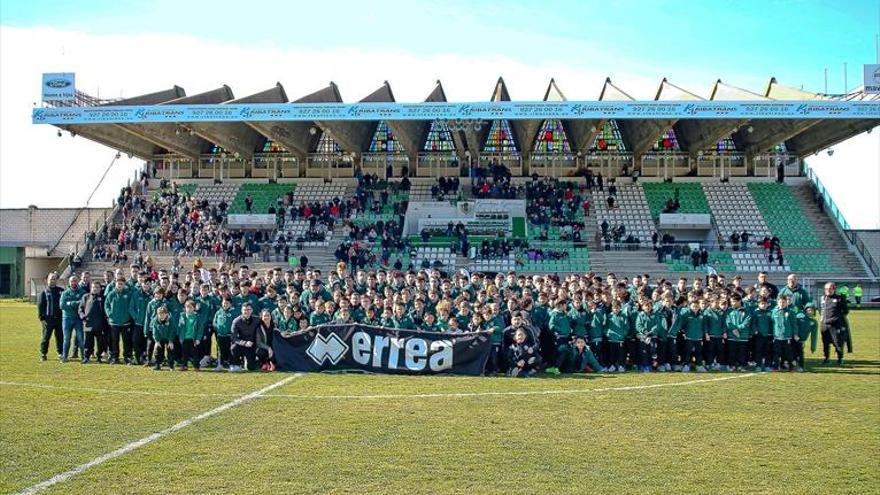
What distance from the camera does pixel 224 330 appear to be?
13.7 m

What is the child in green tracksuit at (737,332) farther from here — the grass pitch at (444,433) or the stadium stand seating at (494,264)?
the stadium stand seating at (494,264)

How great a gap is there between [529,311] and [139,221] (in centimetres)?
2877

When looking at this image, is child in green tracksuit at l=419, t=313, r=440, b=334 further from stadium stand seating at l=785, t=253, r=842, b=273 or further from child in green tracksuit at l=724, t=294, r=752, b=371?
stadium stand seating at l=785, t=253, r=842, b=273

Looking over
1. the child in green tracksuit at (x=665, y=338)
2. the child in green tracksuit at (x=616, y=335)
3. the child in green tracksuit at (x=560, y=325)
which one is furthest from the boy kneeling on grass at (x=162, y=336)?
the child in green tracksuit at (x=665, y=338)

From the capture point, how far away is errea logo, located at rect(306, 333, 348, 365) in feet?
43.3

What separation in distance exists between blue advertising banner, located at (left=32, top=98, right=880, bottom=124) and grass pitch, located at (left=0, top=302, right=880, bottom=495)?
2187 centimetres

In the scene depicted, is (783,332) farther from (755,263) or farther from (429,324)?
(755,263)

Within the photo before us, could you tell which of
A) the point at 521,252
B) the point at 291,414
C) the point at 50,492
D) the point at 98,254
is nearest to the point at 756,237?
the point at 521,252

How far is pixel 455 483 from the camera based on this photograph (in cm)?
644

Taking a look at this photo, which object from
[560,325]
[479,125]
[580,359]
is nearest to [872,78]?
[479,125]

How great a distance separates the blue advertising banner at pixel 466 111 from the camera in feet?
108

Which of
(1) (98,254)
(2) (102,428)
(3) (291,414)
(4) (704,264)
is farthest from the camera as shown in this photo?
(1) (98,254)

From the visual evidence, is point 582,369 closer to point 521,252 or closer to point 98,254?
point 521,252

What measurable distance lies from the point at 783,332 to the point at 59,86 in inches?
1242
